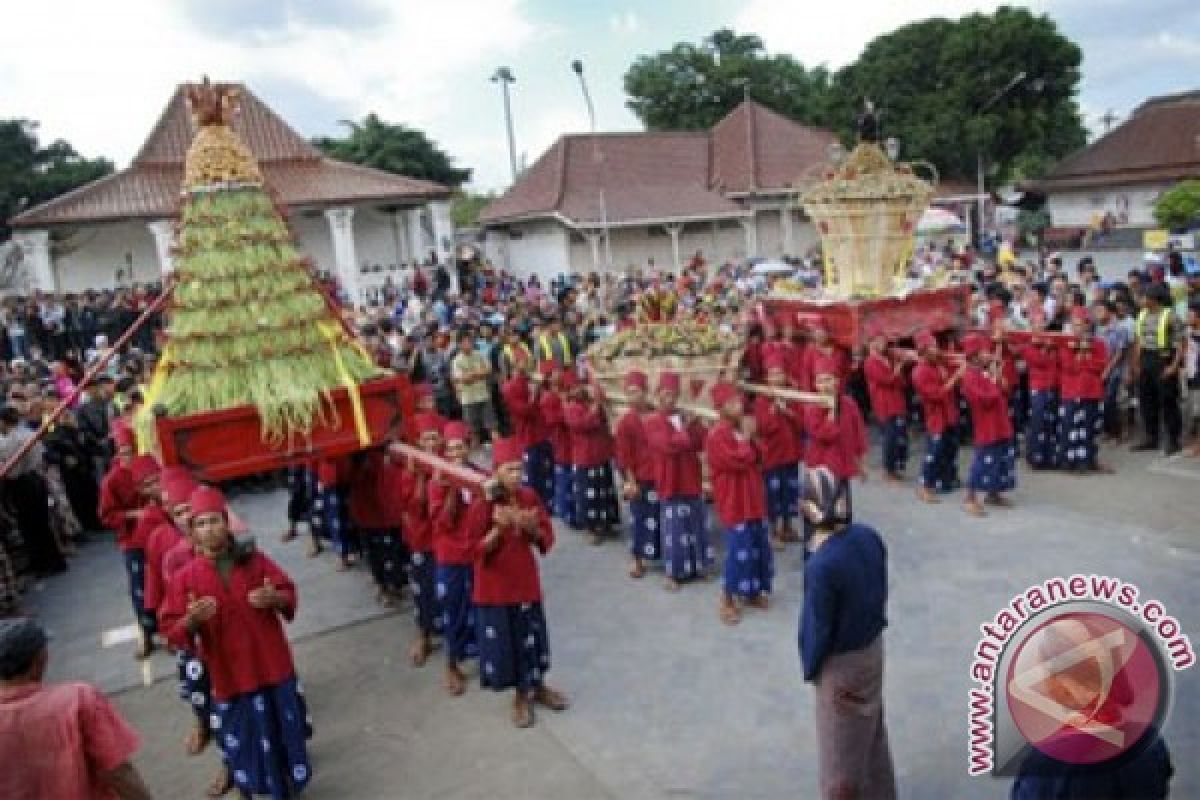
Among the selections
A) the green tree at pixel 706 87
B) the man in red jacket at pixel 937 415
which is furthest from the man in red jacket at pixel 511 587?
the green tree at pixel 706 87

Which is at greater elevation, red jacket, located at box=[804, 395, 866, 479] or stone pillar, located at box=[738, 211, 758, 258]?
stone pillar, located at box=[738, 211, 758, 258]

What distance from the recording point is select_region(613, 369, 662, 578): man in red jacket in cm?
791

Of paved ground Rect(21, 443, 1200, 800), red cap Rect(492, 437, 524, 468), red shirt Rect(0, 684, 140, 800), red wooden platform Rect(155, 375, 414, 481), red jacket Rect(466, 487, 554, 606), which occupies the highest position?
red wooden platform Rect(155, 375, 414, 481)

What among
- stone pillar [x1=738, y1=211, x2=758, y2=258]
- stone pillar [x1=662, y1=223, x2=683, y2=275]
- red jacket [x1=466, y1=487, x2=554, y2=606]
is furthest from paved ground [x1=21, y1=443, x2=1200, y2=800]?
stone pillar [x1=738, y1=211, x2=758, y2=258]

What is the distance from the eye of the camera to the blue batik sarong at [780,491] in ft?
27.6

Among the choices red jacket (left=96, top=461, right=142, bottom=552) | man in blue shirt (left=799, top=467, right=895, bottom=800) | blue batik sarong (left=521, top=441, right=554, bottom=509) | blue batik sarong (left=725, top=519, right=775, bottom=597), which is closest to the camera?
man in blue shirt (left=799, top=467, right=895, bottom=800)

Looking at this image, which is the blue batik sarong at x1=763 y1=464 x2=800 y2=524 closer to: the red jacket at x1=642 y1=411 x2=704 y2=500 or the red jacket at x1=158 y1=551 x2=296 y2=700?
the red jacket at x1=642 y1=411 x2=704 y2=500

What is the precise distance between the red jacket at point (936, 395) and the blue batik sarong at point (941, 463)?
9 cm

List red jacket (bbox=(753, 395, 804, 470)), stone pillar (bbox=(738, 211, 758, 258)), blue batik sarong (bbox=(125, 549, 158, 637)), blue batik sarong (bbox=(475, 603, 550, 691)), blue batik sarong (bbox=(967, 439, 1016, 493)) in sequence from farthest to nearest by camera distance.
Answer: stone pillar (bbox=(738, 211, 758, 258))
blue batik sarong (bbox=(967, 439, 1016, 493))
red jacket (bbox=(753, 395, 804, 470))
blue batik sarong (bbox=(125, 549, 158, 637))
blue batik sarong (bbox=(475, 603, 550, 691))

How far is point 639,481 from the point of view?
798 centimetres

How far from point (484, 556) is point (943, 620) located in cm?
310

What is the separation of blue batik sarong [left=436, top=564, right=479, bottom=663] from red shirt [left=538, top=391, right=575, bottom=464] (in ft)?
10.3

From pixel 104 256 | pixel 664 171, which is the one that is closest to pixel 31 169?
pixel 104 256

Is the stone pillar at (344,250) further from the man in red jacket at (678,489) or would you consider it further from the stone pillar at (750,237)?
the man in red jacket at (678,489)
